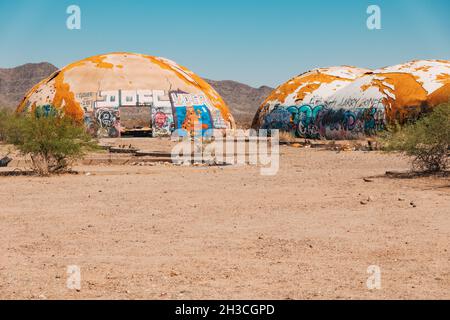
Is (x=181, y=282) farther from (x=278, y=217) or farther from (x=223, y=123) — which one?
(x=223, y=123)

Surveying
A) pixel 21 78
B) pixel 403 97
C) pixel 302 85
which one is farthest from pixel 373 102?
pixel 21 78

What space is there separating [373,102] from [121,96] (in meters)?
11.0

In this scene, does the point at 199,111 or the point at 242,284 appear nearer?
the point at 242,284

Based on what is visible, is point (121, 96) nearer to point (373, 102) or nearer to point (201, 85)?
point (201, 85)

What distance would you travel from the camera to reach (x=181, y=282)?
5824 millimetres

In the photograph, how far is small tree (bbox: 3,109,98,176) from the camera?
15320mm

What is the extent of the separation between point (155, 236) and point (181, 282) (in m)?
2.25

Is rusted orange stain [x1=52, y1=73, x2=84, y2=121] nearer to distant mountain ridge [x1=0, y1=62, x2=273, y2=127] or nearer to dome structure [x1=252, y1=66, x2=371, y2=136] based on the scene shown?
dome structure [x1=252, y1=66, x2=371, y2=136]

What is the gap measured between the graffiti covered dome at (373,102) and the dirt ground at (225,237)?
45.9ft

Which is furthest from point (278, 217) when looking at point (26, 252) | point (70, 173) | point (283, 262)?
point (70, 173)

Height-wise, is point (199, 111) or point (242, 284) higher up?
point (199, 111)

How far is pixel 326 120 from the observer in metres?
30.9

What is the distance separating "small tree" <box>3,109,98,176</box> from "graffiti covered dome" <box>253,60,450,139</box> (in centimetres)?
1517

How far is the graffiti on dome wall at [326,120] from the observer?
2816cm
